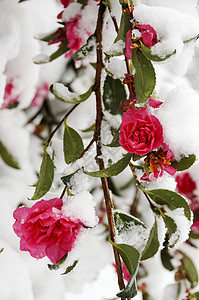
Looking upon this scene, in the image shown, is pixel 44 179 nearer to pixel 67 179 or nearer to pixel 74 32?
pixel 67 179

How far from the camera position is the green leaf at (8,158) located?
32.3 inches

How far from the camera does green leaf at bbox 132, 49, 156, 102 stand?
0.41 metres

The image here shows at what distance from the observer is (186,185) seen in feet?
3.26

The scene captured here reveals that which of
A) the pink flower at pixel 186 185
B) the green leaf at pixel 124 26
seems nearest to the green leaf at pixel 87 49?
the green leaf at pixel 124 26

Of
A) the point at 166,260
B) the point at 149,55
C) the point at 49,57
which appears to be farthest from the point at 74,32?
the point at 166,260

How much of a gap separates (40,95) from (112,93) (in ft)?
1.35

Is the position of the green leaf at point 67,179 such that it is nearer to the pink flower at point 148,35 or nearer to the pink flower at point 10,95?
the pink flower at point 148,35

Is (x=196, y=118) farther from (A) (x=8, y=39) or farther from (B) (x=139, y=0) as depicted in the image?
(A) (x=8, y=39)

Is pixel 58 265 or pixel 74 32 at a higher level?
pixel 74 32

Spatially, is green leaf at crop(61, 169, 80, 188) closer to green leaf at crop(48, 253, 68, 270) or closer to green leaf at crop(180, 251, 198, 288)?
green leaf at crop(48, 253, 68, 270)

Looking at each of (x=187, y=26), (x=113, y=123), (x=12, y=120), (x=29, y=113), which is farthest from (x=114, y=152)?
(x=29, y=113)

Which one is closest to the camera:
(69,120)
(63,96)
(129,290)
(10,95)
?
(129,290)

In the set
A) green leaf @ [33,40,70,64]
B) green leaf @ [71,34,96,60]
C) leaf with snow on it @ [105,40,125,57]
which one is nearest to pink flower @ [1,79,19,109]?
green leaf @ [33,40,70,64]

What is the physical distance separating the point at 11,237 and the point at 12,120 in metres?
0.26
